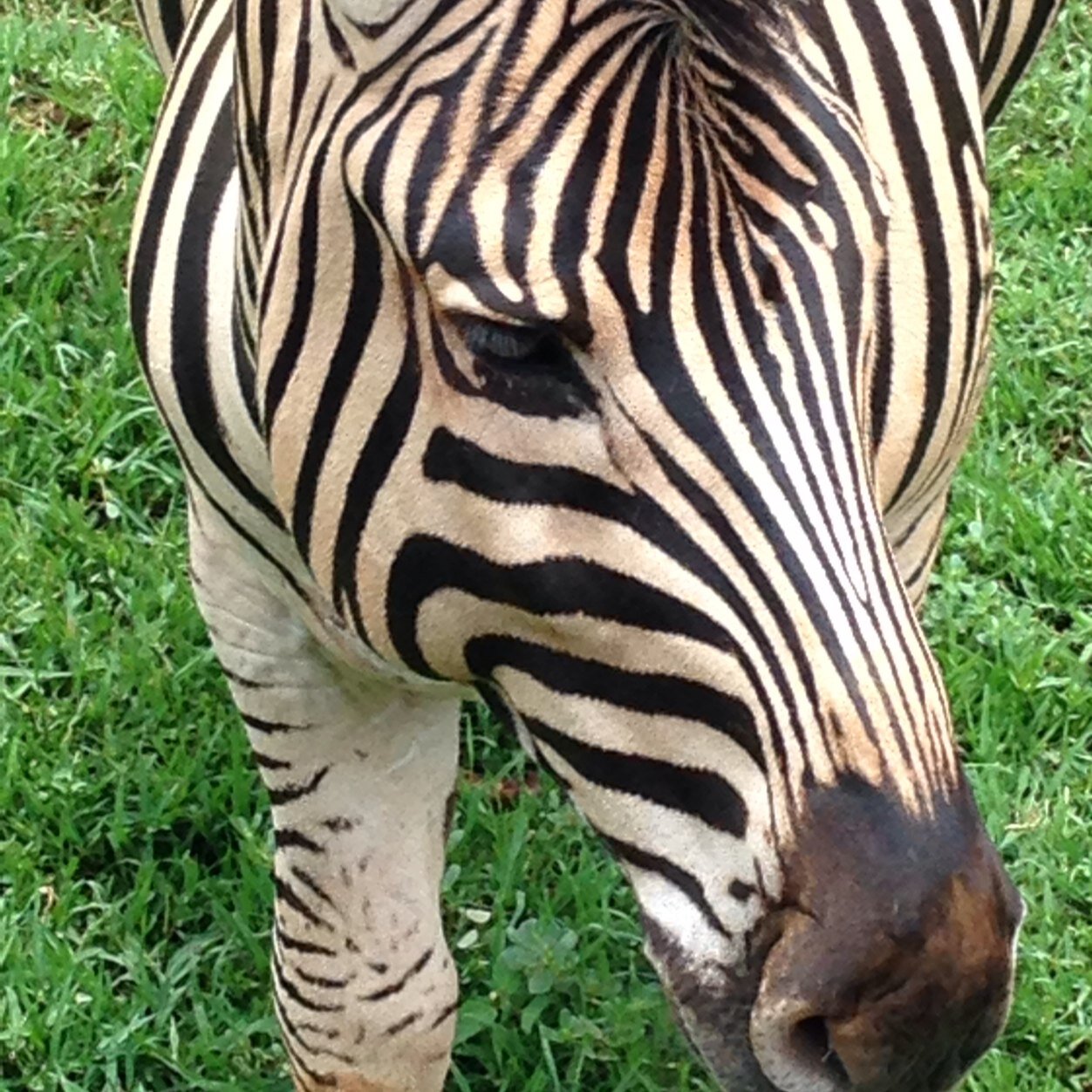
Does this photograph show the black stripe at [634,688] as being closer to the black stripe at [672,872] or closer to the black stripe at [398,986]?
the black stripe at [672,872]

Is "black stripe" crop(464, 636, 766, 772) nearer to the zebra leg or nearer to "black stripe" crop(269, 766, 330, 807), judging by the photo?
the zebra leg

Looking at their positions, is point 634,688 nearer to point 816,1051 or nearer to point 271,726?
point 816,1051

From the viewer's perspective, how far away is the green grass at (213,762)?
3.23m

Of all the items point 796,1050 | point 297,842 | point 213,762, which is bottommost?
point 213,762

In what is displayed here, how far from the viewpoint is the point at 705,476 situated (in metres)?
1.63

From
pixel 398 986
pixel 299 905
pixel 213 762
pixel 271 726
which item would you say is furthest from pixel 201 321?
pixel 213 762

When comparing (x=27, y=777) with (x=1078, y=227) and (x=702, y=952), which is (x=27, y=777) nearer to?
(x=702, y=952)

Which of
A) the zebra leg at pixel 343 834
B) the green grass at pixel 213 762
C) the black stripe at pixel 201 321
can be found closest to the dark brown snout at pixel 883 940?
the black stripe at pixel 201 321

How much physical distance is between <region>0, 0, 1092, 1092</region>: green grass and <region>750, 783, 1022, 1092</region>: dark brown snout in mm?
1533

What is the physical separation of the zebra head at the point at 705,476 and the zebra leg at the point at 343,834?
873 mm

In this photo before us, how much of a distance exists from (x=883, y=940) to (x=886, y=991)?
5cm

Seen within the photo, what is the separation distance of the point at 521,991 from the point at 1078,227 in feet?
8.21

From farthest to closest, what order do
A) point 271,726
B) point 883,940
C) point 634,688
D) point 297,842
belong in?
point 297,842
point 271,726
point 634,688
point 883,940

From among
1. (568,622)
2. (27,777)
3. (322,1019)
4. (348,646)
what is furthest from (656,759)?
(27,777)
